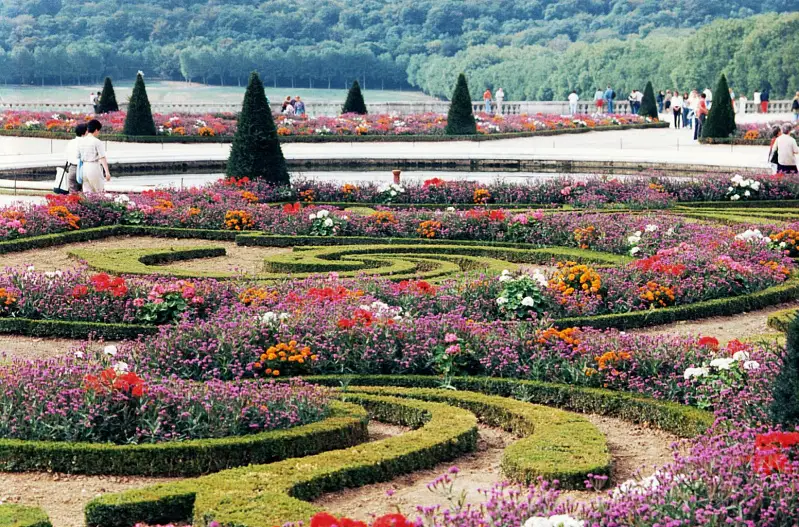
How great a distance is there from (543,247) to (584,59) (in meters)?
72.5

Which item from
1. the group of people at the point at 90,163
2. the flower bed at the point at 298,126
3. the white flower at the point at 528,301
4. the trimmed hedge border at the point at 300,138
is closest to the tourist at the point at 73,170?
the group of people at the point at 90,163

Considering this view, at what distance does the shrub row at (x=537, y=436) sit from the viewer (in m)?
6.69

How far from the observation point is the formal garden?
5.90m

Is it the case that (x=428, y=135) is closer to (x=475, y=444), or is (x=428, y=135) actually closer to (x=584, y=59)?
(x=475, y=444)

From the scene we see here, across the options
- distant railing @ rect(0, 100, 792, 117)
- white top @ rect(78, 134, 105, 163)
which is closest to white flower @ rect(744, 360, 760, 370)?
white top @ rect(78, 134, 105, 163)

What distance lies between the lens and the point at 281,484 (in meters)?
6.38

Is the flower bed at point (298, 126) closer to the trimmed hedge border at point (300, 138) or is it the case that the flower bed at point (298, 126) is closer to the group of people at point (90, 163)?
the trimmed hedge border at point (300, 138)

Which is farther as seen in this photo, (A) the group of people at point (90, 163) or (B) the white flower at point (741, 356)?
(A) the group of people at point (90, 163)

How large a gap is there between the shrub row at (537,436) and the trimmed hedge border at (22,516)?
7.84 ft

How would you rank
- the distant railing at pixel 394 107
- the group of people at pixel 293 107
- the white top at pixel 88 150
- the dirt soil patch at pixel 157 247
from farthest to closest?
the distant railing at pixel 394 107, the group of people at pixel 293 107, the white top at pixel 88 150, the dirt soil patch at pixel 157 247

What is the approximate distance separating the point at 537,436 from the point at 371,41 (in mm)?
111461

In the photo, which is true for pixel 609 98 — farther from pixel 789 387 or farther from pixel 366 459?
pixel 789 387

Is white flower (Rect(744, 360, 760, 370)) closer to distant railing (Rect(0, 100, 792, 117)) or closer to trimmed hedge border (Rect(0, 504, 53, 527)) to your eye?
trimmed hedge border (Rect(0, 504, 53, 527))

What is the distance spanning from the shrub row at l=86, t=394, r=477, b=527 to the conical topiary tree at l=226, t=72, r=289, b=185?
37.6 feet
